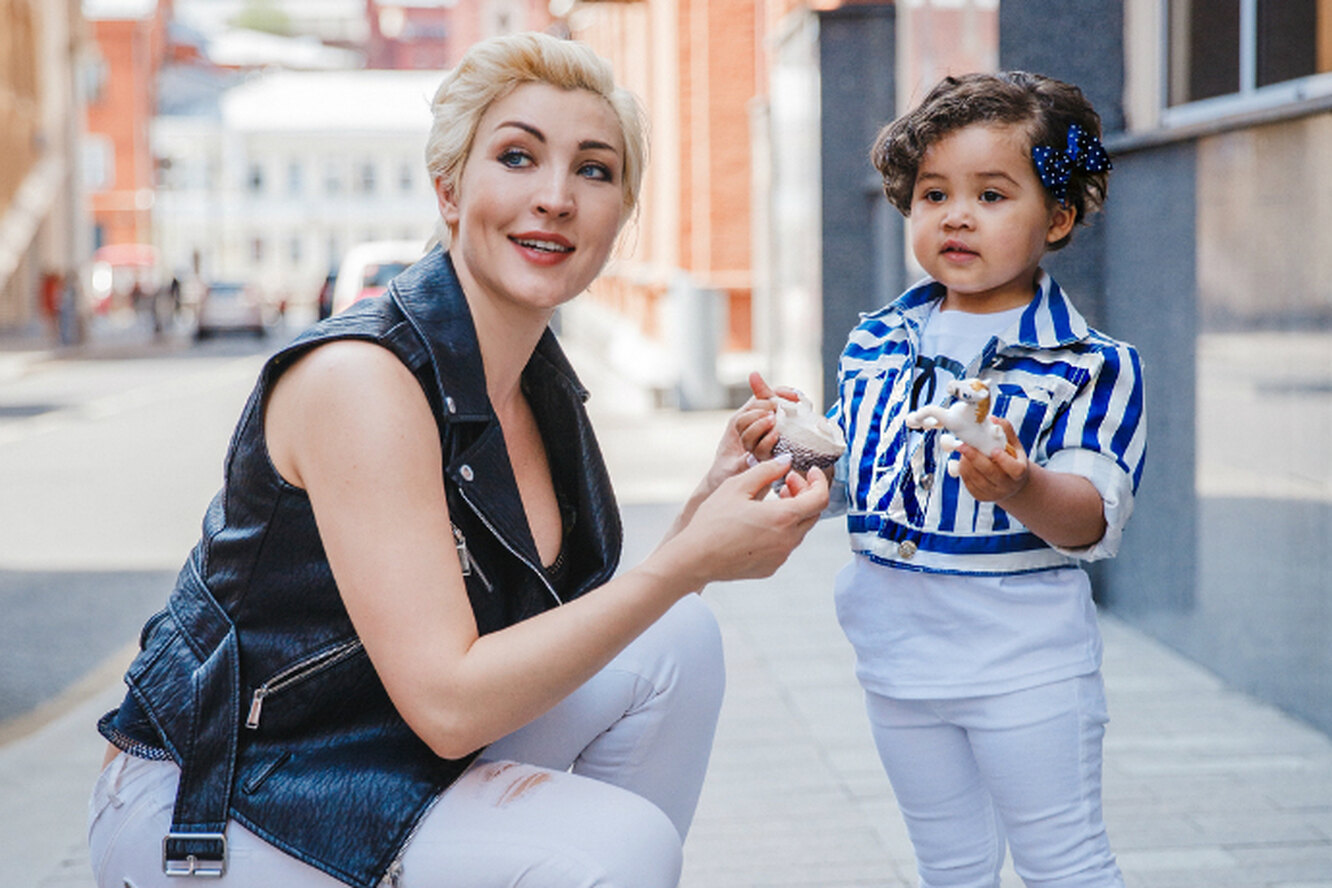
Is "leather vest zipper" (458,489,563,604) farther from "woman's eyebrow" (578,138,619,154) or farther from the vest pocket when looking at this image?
"woman's eyebrow" (578,138,619,154)

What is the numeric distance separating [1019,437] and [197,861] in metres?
1.36

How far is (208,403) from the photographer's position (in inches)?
721

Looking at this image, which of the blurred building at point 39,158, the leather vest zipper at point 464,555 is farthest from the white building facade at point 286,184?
the leather vest zipper at point 464,555

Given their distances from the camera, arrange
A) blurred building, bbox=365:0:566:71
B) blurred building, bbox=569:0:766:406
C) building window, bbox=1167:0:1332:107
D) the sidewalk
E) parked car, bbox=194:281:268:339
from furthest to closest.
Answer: blurred building, bbox=365:0:566:71
parked car, bbox=194:281:268:339
blurred building, bbox=569:0:766:406
building window, bbox=1167:0:1332:107
the sidewalk

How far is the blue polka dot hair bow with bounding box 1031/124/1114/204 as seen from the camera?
8.10ft

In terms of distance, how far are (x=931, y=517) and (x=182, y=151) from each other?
73.4m

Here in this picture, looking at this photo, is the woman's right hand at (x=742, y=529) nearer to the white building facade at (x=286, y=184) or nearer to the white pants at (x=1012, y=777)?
the white pants at (x=1012, y=777)

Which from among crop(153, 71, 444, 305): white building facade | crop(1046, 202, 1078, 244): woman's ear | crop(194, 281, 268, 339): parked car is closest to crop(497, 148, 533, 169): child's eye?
crop(1046, 202, 1078, 244): woman's ear

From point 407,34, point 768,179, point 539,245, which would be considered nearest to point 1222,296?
point 539,245

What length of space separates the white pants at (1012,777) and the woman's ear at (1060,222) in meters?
0.71

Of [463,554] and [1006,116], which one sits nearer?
[463,554]

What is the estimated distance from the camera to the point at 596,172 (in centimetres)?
252

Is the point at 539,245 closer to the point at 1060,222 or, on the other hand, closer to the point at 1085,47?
the point at 1060,222

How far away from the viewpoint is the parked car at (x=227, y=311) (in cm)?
3641
